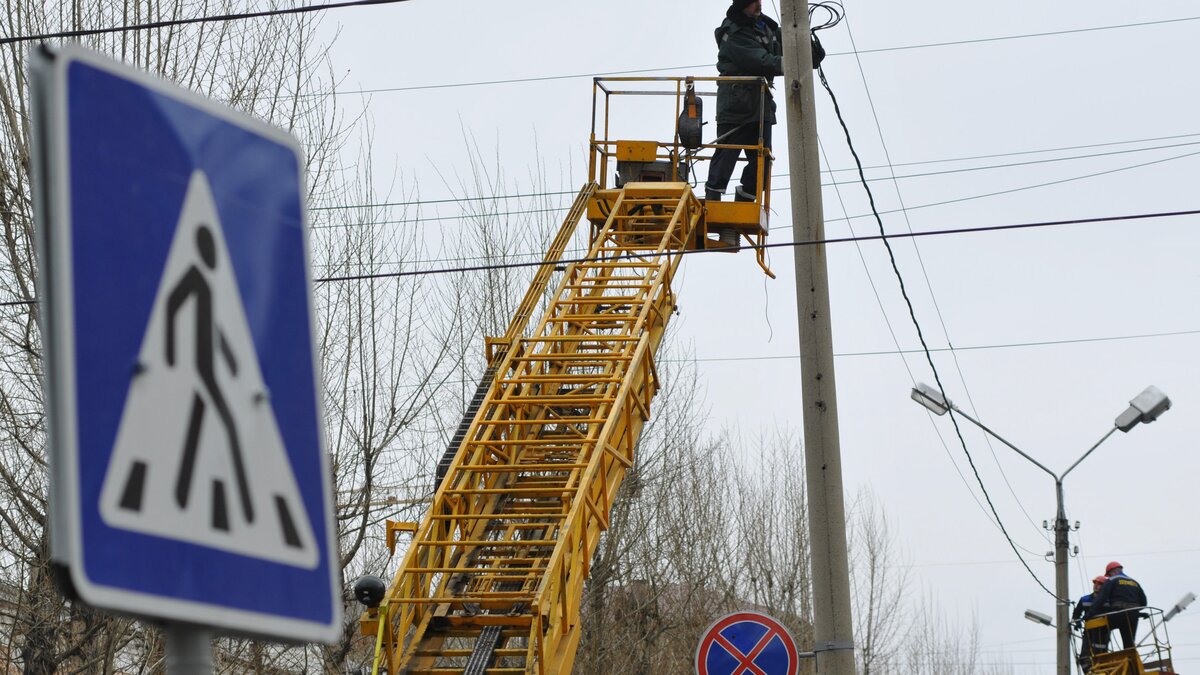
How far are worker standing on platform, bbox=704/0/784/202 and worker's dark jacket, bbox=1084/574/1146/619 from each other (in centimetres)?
857

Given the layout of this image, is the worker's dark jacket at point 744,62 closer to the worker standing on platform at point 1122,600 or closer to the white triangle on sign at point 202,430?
the worker standing on platform at point 1122,600

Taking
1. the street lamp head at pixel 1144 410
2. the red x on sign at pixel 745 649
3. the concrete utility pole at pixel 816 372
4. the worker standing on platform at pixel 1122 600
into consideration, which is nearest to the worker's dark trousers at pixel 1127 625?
the worker standing on platform at pixel 1122 600

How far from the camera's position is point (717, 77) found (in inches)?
560

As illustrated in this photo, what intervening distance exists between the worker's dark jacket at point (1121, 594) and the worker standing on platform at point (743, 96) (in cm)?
857

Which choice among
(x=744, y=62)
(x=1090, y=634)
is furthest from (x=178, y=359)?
(x=1090, y=634)

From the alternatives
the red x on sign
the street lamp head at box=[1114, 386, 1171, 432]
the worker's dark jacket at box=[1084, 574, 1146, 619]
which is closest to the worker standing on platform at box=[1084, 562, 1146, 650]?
the worker's dark jacket at box=[1084, 574, 1146, 619]

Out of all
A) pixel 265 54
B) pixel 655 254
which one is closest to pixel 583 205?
pixel 655 254

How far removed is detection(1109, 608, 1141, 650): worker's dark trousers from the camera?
19.4 metres

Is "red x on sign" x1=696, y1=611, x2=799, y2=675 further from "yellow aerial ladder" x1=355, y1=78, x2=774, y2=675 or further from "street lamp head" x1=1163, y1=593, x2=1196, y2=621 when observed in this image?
"street lamp head" x1=1163, y1=593, x2=1196, y2=621

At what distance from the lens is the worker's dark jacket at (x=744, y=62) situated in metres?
14.5

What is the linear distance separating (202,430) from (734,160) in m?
12.5

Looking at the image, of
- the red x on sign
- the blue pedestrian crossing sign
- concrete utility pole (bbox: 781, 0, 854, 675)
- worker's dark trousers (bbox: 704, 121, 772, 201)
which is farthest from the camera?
worker's dark trousers (bbox: 704, 121, 772, 201)

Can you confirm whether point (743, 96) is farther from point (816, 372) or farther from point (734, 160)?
point (816, 372)

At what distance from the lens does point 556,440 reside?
10828 mm
